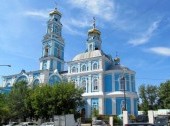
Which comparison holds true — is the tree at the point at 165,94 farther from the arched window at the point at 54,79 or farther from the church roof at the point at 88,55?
the arched window at the point at 54,79

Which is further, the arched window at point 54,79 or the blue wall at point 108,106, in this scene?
the arched window at point 54,79

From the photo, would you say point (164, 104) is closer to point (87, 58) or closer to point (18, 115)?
point (87, 58)

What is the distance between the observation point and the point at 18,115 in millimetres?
47781

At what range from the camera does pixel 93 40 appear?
6412cm

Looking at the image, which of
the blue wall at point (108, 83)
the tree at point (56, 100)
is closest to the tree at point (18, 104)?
the tree at point (56, 100)

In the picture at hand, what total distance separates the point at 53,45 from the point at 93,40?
33.9 feet

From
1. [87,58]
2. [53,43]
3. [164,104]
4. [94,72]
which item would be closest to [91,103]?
[94,72]

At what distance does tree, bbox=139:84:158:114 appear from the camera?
247 feet

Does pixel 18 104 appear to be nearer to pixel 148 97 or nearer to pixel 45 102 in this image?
pixel 45 102

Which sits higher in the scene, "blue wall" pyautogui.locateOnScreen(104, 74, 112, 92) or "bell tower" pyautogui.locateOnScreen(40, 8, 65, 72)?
"bell tower" pyautogui.locateOnScreen(40, 8, 65, 72)

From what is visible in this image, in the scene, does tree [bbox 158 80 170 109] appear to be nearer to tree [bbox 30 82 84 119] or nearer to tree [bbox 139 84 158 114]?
tree [bbox 139 84 158 114]

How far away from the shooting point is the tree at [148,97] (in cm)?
7519

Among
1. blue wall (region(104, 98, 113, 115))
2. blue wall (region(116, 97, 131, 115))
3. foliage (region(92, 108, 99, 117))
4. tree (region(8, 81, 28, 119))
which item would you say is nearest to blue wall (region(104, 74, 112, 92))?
blue wall (region(104, 98, 113, 115))

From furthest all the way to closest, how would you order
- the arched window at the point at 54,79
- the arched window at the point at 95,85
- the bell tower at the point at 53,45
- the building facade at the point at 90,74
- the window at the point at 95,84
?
the bell tower at the point at 53,45 → the arched window at the point at 54,79 → the window at the point at 95,84 → the arched window at the point at 95,85 → the building facade at the point at 90,74
